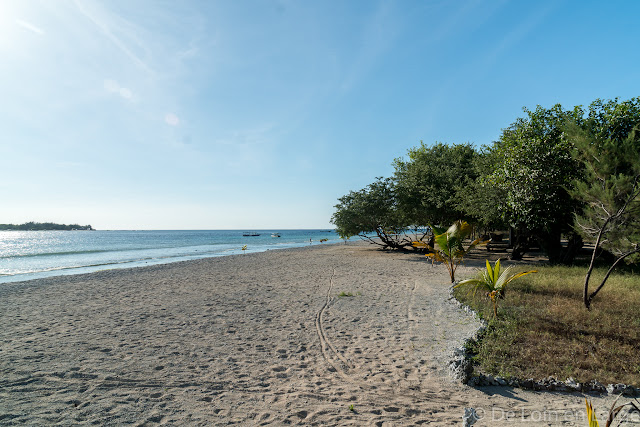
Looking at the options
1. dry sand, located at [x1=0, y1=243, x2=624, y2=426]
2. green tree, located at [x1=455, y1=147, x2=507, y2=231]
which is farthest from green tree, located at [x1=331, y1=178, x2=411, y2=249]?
dry sand, located at [x1=0, y1=243, x2=624, y2=426]

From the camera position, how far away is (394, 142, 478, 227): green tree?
23.6m

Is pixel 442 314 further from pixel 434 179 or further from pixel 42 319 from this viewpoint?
pixel 434 179

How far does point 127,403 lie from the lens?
15.4 ft

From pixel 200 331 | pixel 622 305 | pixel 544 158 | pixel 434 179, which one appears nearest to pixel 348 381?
pixel 200 331

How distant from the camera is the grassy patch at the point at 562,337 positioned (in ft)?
17.4

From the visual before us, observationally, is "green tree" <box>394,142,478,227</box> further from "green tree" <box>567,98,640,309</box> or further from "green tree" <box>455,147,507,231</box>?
"green tree" <box>567,98,640,309</box>

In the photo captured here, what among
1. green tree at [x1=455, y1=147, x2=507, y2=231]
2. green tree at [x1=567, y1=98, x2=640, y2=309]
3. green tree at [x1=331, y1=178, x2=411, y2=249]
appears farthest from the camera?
green tree at [x1=331, y1=178, x2=411, y2=249]

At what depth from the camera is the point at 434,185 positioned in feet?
80.4

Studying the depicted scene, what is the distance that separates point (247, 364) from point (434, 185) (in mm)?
21383

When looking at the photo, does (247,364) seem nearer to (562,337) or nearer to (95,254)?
(562,337)

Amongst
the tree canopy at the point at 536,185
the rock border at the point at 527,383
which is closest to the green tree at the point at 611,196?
the tree canopy at the point at 536,185

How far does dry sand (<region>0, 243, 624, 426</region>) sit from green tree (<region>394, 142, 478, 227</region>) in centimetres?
1300

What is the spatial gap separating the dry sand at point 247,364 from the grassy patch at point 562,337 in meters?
0.58

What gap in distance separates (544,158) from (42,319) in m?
19.0
